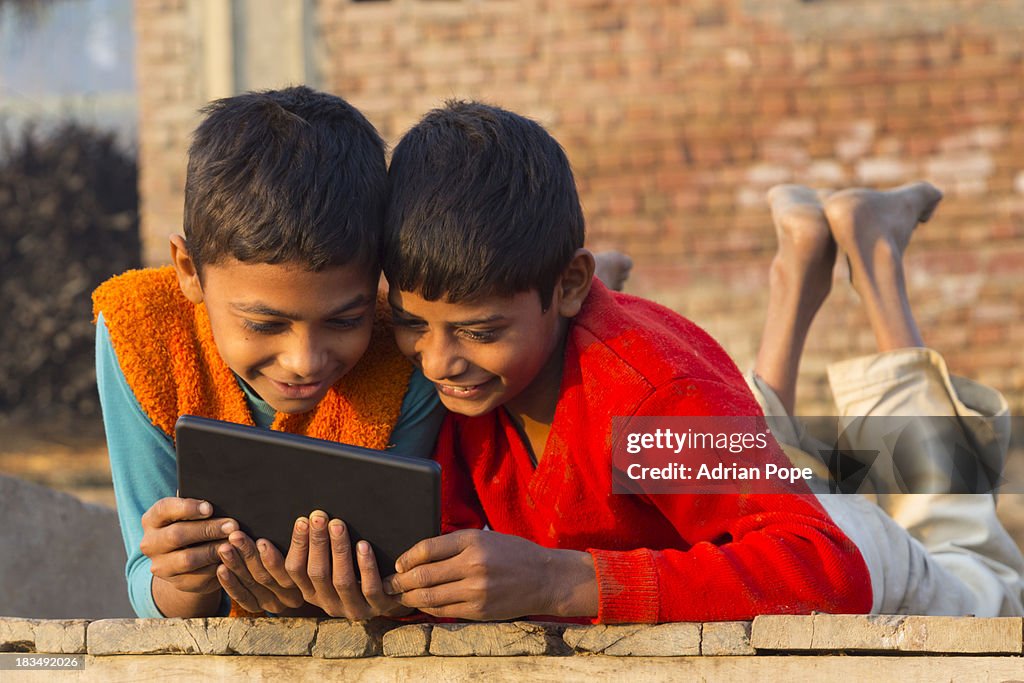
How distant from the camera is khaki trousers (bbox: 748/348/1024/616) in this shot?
3.05m

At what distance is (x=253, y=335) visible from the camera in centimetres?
217

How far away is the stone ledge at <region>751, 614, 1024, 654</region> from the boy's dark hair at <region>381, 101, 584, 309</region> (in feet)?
2.45

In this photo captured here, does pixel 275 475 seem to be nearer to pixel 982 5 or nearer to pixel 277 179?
pixel 277 179

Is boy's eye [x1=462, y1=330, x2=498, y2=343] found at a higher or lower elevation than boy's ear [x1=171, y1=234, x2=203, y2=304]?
lower

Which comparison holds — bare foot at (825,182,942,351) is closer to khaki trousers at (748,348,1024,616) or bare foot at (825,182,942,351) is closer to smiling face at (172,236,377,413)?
khaki trousers at (748,348,1024,616)

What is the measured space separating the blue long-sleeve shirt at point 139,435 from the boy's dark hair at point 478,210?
1.03 feet

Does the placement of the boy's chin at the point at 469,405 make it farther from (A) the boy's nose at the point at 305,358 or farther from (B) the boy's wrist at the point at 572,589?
(B) the boy's wrist at the point at 572,589

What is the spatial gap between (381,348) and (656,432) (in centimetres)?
57

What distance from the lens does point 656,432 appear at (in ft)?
7.03

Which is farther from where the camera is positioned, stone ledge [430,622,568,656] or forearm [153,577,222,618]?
forearm [153,577,222,618]

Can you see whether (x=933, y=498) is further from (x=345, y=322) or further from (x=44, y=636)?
(x=44, y=636)

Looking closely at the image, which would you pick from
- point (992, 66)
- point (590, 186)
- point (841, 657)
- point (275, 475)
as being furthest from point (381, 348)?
point (992, 66)

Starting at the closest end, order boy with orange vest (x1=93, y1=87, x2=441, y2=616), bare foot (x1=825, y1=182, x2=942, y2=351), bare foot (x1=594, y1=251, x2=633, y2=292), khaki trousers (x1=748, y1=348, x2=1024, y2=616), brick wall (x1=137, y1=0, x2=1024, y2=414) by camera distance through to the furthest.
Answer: boy with orange vest (x1=93, y1=87, x2=441, y2=616), khaki trousers (x1=748, y1=348, x2=1024, y2=616), bare foot (x1=594, y1=251, x2=633, y2=292), bare foot (x1=825, y1=182, x2=942, y2=351), brick wall (x1=137, y1=0, x2=1024, y2=414)

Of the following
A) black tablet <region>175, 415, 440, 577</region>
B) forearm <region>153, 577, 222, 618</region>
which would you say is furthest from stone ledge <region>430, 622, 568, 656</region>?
forearm <region>153, 577, 222, 618</region>
